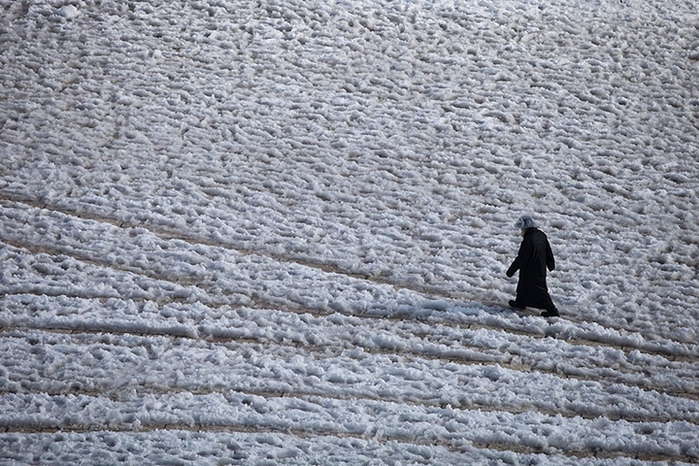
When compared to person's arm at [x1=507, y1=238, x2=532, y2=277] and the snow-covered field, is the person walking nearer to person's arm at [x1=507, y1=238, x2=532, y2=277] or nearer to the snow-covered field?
person's arm at [x1=507, y1=238, x2=532, y2=277]

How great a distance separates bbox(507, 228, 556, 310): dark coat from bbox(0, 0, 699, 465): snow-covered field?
196mm


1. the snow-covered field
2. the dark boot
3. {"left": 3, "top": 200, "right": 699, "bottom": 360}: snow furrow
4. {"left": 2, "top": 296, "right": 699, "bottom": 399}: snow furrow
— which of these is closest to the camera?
the snow-covered field

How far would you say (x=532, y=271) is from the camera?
874cm

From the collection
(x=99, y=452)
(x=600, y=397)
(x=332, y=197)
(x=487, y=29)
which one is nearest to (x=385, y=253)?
(x=332, y=197)

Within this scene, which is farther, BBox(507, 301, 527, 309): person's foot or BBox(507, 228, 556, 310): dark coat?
BBox(507, 301, 527, 309): person's foot

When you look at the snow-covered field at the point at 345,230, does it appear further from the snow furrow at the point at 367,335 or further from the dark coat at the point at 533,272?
the dark coat at the point at 533,272

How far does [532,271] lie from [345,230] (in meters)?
2.25

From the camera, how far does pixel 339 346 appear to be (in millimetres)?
8344

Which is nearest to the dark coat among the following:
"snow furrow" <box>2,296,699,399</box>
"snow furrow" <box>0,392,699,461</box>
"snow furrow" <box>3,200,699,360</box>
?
"snow furrow" <box>3,200,699,360</box>

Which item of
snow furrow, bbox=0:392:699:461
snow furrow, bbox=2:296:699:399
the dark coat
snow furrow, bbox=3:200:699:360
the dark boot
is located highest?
the dark coat

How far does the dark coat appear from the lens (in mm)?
8758

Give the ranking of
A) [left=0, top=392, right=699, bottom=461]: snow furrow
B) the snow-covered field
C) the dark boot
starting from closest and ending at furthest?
[left=0, top=392, right=699, bottom=461]: snow furrow → the snow-covered field → the dark boot

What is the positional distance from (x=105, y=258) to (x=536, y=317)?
428cm

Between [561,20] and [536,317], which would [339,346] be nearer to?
[536,317]
